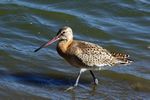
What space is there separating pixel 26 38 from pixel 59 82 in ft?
6.95

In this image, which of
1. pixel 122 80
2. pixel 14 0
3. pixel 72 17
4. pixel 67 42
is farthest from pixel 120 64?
pixel 14 0

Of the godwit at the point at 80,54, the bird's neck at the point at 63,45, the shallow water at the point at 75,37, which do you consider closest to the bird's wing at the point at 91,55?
the godwit at the point at 80,54

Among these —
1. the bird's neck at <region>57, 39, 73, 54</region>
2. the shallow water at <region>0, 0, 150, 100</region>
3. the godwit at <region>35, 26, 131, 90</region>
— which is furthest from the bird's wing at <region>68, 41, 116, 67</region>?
the shallow water at <region>0, 0, 150, 100</region>

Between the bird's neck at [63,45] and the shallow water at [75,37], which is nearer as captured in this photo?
the shallow water at [75,37]

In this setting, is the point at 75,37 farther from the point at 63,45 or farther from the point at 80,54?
the point at 80,54

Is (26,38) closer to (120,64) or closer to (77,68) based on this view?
(77,68)

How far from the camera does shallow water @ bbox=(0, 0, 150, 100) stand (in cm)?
991

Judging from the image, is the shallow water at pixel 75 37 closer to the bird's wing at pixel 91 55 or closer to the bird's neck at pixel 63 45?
the bird's wing at pixel 91 55

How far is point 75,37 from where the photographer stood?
12.6 meters

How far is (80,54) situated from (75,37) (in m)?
2.63

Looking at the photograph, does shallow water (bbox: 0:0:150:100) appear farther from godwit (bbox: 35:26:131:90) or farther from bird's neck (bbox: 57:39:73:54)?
bird's neck (bbox: 57:39:73:54)

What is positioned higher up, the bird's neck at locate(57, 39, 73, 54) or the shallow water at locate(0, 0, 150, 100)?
the bird's neck at locate(57, 39, 73, 54)

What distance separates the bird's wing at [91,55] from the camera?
32.7 feet

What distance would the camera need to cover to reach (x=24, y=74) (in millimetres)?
10469
